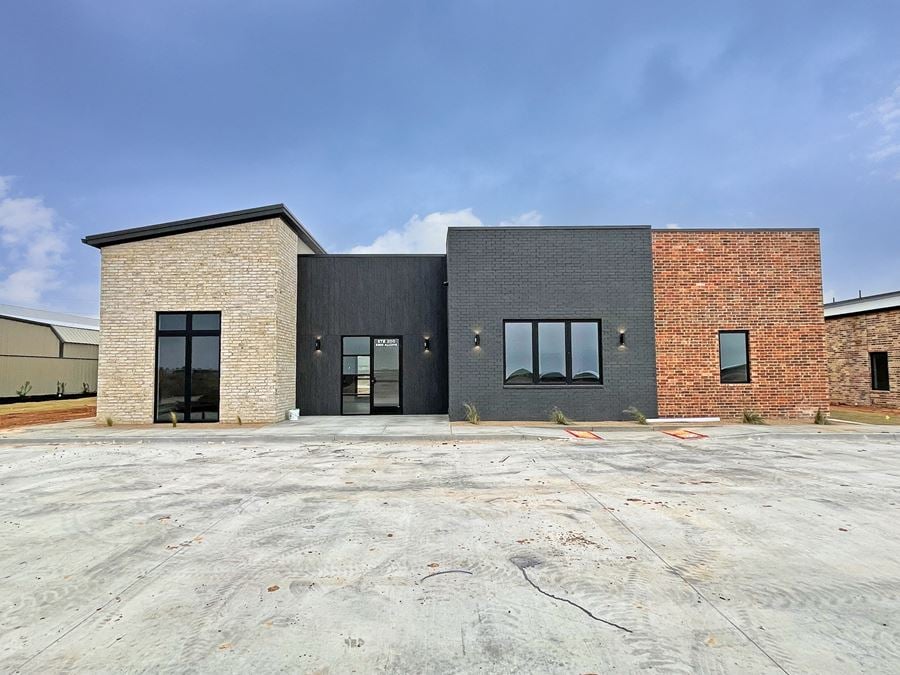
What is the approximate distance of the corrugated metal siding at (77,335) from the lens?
80.2 ft

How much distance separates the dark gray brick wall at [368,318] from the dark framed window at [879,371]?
16.5m

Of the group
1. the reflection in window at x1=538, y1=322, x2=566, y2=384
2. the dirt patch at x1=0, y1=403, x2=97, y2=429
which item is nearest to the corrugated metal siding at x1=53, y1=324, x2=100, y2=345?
the dirt patch at x1=0, y1=403, x2=97, y2=429

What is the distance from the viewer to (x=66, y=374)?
24.2 meters

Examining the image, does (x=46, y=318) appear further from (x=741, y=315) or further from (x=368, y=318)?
(x=741, y=315)

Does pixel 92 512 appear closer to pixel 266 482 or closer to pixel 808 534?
pixel 266 482

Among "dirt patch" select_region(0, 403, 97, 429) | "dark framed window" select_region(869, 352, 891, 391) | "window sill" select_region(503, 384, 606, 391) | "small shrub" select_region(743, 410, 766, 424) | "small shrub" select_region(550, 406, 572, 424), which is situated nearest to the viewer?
"small shrub" select_region(743, 410, 766, 424)

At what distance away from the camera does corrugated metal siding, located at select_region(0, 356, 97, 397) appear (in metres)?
20.9

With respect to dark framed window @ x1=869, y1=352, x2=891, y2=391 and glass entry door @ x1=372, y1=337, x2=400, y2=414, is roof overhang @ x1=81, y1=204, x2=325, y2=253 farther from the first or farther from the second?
dark framed window @ x1=869, y1=352, x2=891, y2=391

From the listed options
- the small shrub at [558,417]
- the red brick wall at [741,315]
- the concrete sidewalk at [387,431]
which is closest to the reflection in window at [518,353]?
the small shrub at [558,417]

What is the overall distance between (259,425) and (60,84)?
1771cm

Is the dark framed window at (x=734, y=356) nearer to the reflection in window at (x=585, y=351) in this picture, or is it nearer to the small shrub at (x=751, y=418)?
the small shrub at (x=751, y=418)

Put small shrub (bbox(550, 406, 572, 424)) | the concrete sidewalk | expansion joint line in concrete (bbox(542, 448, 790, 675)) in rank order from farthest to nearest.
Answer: small shrub (bbox(550, 406, 572, 424)) → the concrete sidewalk → expansion joint line in concrete (bbox(542, 448, 790, 675))

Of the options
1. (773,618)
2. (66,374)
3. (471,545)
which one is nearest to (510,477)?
(471,545)

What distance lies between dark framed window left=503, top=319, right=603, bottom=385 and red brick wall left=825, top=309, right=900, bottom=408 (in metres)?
12.0
